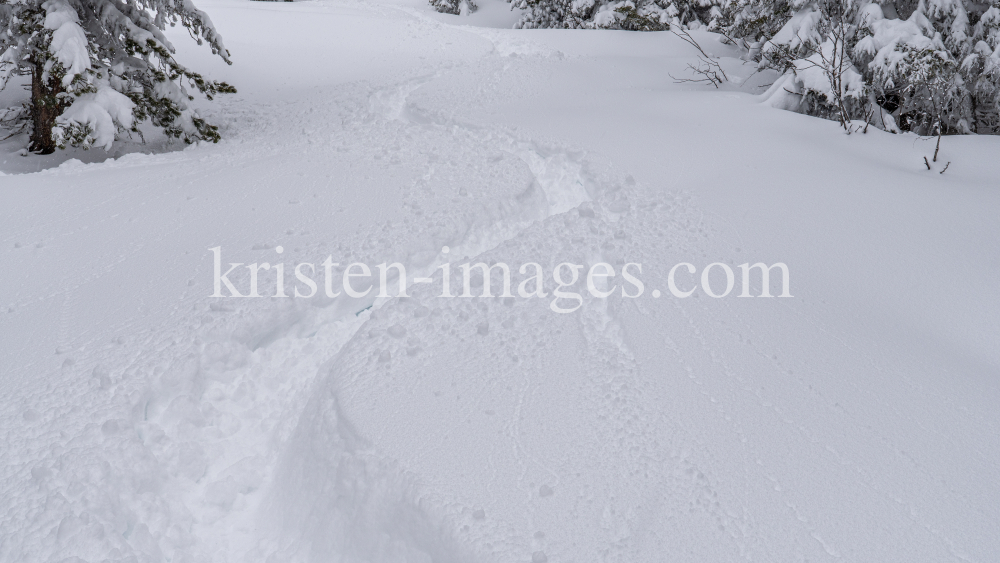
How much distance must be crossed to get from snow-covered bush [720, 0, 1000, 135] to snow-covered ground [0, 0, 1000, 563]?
76 centimetres

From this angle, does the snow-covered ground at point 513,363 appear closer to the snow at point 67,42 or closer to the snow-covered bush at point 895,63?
the snow-covered bush at point 895,63

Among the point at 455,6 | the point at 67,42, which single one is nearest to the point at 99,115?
the point at 67,42

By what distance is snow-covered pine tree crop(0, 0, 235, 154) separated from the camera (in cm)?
640

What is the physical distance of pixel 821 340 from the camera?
13.0ft

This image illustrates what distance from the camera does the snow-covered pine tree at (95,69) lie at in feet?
21.0

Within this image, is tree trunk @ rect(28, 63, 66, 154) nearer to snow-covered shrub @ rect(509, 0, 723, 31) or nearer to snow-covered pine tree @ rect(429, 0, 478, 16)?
Answer: snow-covered shrub @ rect(509, 0, 723, 31)

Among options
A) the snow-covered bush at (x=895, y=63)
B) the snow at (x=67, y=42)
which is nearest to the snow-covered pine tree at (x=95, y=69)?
the snow at (x=67, y=42)

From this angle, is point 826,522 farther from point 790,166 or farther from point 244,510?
point 790,166

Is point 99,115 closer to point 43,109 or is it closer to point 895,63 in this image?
point 43,109

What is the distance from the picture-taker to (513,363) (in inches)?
156

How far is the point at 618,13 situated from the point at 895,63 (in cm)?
978

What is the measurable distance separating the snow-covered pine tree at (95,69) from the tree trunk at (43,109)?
0.03 ft

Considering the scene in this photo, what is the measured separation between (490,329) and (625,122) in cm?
459

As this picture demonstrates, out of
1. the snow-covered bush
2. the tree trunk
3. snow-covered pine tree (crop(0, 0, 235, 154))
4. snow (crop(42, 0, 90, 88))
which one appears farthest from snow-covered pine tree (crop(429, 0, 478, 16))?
snow (crop(42, 0, 90, 88))
